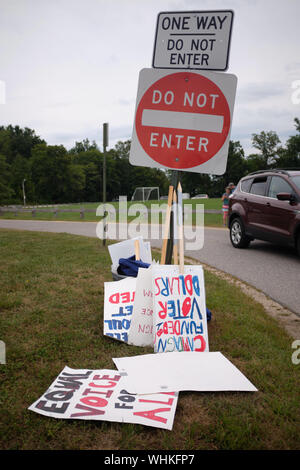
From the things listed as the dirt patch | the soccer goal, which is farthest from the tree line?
the dirt patch

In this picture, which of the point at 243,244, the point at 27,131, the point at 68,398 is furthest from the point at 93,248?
the point at 27,131

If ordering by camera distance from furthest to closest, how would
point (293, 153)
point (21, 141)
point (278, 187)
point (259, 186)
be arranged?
point (21, 141), point (293, 153), point (259, 186), point (278, 187)

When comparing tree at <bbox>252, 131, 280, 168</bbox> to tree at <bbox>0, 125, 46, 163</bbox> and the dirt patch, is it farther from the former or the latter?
the dirt patch

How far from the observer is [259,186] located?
869cm

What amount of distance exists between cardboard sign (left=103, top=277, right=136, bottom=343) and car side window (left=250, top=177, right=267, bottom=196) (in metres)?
5.76

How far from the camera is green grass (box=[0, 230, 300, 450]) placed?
2.04 metres

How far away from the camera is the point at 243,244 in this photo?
Answer: 9.20 m

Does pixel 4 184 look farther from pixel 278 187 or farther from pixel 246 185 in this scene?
pixel 278 187

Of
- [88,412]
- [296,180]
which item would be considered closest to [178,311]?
[88,412]

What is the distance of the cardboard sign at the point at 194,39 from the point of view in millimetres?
3195

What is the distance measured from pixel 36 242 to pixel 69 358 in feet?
23.0

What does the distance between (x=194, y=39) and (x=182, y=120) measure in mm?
740

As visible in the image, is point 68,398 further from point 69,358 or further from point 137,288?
point 137,288

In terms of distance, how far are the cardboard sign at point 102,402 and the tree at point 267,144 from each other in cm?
9912
